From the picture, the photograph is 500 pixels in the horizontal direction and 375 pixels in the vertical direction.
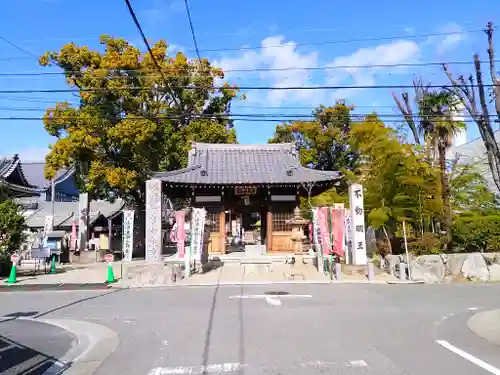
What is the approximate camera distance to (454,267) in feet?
48.8

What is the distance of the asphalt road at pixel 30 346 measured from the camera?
5539mm

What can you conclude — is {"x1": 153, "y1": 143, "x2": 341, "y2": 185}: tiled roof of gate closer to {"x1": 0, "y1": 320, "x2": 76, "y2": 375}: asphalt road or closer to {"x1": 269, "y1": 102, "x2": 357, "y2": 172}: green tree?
{"x1": 269, "y1": 102, "x2": 357, "y2": 172}: green tree

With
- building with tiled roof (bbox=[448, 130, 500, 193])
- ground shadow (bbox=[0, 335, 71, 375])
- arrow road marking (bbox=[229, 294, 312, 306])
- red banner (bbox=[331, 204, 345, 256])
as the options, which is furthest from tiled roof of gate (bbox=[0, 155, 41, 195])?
building with tiled roof (bbox=[448, 130, 500, 193])

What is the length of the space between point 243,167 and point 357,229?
1198 centimetres

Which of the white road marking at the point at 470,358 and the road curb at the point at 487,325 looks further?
the road curb at the point at 487,325

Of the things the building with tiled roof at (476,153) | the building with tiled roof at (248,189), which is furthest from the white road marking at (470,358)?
the building with tiled roof at (476,153)

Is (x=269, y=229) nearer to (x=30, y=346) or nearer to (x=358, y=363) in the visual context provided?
(x=30, y=346)

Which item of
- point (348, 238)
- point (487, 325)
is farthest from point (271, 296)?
point (348, 238)

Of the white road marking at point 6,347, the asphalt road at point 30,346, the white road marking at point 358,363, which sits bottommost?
the white road marking at point 358,363

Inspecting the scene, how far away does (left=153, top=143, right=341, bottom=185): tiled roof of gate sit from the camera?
80.0 feet

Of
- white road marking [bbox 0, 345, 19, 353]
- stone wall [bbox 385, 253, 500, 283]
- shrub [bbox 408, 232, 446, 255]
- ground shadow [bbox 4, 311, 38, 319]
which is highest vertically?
shrub [bbox 408, 232, 446, 255]

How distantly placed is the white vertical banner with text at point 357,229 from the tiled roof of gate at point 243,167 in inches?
302

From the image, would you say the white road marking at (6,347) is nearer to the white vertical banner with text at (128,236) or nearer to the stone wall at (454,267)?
the stone wall at (454,267)

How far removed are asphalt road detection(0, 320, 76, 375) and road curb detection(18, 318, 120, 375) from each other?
0.12 m
